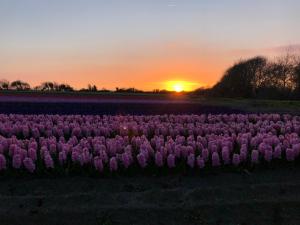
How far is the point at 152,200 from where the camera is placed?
26.2 ft

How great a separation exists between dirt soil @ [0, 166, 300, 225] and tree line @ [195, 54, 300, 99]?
4414 centimetres

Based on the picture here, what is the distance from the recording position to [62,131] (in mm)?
12750

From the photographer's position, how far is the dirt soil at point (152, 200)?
24.5 feet

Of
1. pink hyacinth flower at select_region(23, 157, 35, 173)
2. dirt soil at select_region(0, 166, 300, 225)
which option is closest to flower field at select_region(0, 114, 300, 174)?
pink hyacinth flower at select_region(23, 157, 35, 173)

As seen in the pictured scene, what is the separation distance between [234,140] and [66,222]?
465 cm

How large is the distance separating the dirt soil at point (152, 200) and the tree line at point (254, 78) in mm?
44139

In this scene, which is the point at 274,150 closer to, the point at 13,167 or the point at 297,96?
the point at 13,167

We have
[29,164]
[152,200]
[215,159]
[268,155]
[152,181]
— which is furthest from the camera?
[268,155]

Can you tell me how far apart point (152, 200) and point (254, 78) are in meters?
50.5

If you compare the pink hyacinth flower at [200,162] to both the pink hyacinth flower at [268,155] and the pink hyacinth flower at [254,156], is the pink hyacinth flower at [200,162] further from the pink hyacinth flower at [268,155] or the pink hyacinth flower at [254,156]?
the pink hyacinth flower at [268,155]

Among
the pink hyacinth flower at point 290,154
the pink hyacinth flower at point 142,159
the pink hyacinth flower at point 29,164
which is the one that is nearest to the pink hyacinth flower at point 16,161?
the pink hyacinth flower at point 29,164

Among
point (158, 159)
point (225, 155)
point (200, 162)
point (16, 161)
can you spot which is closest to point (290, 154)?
point (225, 155)

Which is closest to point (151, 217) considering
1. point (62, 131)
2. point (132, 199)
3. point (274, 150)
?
point (132, 199)

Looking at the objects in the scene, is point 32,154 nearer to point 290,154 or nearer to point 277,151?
point 277,151
